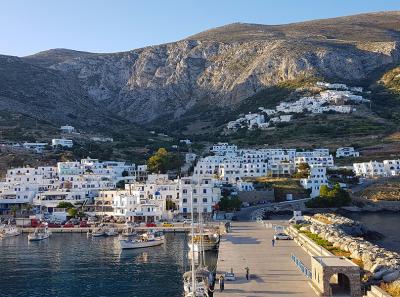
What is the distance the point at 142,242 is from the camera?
168ft

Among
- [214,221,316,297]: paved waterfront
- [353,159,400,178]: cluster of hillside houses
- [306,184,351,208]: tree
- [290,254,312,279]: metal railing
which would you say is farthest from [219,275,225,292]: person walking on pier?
[353,159,400,178]: cluster of hillside houses

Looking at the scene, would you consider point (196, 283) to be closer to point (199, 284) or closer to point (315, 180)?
point (199, 284)

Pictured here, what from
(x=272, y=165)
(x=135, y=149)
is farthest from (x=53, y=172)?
(x=272, y=165)

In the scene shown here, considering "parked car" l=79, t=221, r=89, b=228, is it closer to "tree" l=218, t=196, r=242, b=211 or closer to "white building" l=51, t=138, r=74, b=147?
"tree" l=218, t=196, r=242, b=211

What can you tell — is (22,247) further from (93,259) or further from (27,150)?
(27,150)

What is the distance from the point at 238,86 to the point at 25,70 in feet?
260

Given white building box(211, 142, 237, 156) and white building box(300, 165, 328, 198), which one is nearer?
white building box(300, 165, 328, 198)

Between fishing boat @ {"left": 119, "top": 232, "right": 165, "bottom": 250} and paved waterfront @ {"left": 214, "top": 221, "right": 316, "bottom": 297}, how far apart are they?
23.1 feet

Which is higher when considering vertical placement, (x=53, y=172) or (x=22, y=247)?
(x=53, y=172)

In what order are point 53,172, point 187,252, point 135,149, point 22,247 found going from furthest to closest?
point 135,149 < point 53,172 < point 22,247 < point 187,252

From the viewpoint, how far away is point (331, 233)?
42.0 meters

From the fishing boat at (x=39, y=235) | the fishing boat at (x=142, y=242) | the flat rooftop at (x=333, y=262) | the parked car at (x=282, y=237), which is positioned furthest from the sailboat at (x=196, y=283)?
the fishing boat at (x=39, y=235)

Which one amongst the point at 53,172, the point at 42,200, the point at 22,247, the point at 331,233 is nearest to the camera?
the point at 331,233

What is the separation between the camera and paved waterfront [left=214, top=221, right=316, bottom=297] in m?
27.0
